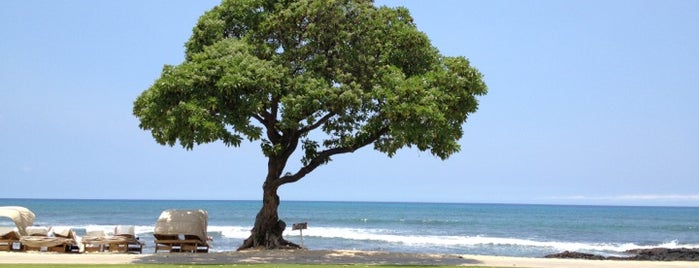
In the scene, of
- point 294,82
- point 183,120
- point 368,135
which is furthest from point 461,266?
point 183,120

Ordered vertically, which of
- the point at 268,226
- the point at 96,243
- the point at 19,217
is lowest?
the point at 96,243

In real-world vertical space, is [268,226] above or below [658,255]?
above

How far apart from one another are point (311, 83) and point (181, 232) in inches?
244

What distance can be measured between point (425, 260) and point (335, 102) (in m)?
4.70

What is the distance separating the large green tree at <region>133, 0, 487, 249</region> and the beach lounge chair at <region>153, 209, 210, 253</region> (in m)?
1.66

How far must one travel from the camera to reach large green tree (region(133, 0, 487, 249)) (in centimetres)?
1988

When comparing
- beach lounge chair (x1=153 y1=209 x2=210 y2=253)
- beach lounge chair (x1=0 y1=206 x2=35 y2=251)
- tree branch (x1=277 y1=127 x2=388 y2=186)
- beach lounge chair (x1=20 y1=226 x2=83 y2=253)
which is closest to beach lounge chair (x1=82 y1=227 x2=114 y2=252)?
beach lounge chair (x1=20 y1=226 x2=83 y2=253)

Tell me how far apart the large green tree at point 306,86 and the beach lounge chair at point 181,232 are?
1659 millimetres

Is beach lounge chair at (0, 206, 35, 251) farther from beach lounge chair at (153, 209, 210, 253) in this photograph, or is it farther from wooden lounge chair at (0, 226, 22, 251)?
beach lounge chair at (153, 209, 210, 253)

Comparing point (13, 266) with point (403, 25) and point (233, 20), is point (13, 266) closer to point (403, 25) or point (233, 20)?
point (233, 20)

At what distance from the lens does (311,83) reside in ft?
67.5

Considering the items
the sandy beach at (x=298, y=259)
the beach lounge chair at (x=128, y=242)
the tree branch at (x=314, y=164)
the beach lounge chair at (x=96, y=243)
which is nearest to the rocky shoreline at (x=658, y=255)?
the sandy beach at (x=298, y=259)

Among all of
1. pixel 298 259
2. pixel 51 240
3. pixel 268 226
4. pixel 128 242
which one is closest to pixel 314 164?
pixel 268 226

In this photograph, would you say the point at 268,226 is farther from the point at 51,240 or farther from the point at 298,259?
the point at 51,240
